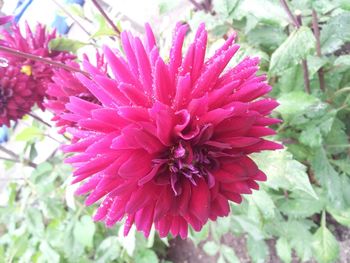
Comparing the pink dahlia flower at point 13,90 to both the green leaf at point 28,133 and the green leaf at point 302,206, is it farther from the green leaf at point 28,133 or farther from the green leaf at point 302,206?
the green leaf at point 302,206

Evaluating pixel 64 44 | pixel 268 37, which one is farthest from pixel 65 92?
pixel 268 37

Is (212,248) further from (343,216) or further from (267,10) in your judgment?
(267,10)

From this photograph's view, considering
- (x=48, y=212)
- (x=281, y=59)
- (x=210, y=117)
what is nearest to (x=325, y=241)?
(x=281, y=59)

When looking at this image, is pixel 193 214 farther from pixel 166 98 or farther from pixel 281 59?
pixel 281 59

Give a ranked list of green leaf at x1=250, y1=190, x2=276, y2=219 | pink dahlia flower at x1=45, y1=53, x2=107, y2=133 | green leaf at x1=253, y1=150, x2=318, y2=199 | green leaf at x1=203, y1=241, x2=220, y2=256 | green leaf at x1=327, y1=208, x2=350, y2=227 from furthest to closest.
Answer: green leaf at x1=203, y1=241, x2=220, y2=256
green leaf at x1=327, y1=208, x2=350, y2=227
green leaf at x1=250, y1=190, x2=276, y2=219
pink dahlia flower at x1=45, y1=53, x2=107, y2=133
green leaf at x1=253, y1=150, x2=318, y2=199

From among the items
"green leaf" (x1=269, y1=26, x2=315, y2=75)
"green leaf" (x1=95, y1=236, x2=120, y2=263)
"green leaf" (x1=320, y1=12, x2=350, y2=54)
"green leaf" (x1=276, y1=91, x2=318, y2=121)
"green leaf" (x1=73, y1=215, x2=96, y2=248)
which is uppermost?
"green leaf" (x1=269, y1=26, x2=315, y2=75)

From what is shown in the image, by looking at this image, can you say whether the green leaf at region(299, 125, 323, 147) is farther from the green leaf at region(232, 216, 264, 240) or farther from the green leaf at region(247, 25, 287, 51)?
the green leaf at region(232, 216, 264, 240)

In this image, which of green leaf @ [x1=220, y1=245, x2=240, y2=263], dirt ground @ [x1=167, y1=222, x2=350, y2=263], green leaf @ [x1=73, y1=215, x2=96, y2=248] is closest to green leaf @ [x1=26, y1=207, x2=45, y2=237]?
green leaf @ [x1=73, y1=215, x2=96, y2=248]
